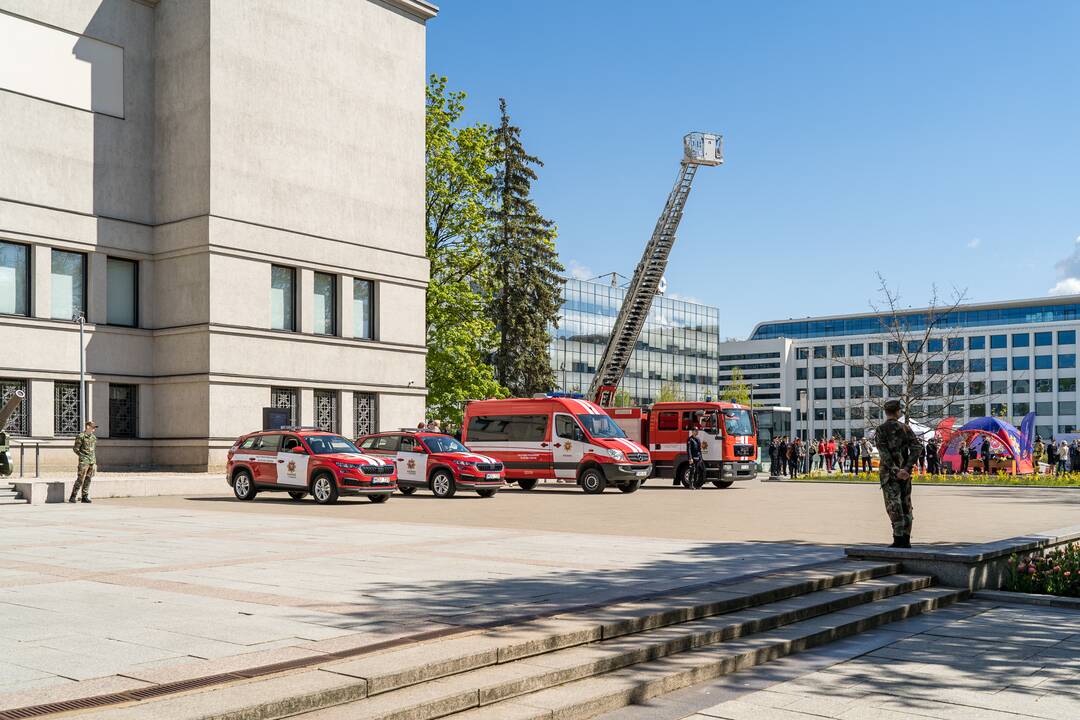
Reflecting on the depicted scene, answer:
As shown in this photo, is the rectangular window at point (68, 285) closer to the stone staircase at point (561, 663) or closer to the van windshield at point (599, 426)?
the van windshield at point (599, 426)

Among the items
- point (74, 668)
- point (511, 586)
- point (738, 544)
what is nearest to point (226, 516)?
point (738, 544)

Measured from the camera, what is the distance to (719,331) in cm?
12775

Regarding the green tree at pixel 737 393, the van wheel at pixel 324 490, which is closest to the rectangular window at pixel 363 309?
the van wheel at pixel 324 490

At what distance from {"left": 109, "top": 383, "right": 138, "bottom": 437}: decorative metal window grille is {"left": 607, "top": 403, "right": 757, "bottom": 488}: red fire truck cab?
16.0 meters

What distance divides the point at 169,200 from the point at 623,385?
3121 inches

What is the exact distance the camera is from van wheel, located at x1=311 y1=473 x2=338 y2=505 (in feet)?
76.1

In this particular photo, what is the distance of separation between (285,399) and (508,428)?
28.3ft

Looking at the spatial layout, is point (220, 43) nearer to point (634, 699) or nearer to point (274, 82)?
point (274, 82)

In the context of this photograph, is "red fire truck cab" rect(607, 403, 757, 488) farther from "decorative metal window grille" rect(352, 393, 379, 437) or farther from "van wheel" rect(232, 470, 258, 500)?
"van wheel" rect(232, 470, 258, 500)

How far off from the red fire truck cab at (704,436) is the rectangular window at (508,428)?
19.5 ft

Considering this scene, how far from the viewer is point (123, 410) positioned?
3359cm

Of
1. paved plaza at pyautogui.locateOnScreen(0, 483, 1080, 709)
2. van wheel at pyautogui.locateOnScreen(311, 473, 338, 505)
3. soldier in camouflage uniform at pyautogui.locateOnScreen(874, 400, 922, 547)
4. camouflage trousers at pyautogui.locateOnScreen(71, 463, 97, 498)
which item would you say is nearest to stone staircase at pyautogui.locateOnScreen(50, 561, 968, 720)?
paved plaza at pyautogui.locateOnScreen(0, 483, 1080, 709)

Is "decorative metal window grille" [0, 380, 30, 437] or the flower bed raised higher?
"decorative metal window grille" [0, 380, 30, 437]

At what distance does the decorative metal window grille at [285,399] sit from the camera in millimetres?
34594
